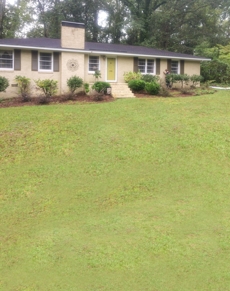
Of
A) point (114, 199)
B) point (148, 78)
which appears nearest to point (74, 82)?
point (148, 78)

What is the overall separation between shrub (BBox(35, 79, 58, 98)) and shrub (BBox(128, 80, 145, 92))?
182 inches

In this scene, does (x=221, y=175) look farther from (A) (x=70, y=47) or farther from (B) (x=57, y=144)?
(A) (x=70, y=47)

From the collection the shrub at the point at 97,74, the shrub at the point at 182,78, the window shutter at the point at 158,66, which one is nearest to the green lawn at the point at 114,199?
the shrub at the point at 97,74

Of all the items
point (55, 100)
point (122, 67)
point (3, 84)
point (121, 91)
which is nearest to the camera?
point (55, 100)

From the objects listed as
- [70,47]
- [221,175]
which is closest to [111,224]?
[221,175]

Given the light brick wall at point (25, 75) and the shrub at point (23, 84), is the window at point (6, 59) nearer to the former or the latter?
the light brick wall at point (25, 75)

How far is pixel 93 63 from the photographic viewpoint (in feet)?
65.3

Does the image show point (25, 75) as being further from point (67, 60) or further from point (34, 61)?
point (67, 60)

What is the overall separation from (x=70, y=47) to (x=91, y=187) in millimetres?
12955

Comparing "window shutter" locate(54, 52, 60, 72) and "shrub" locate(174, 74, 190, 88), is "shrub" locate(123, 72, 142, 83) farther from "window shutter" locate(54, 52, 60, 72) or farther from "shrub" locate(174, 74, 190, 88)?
"window shutter" locate(54, 52, 60, 72)

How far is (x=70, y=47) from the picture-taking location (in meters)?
18.9

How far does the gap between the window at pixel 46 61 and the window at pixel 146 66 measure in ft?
20.0

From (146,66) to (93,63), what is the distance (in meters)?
3.87

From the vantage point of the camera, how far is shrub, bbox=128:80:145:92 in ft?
62.0
